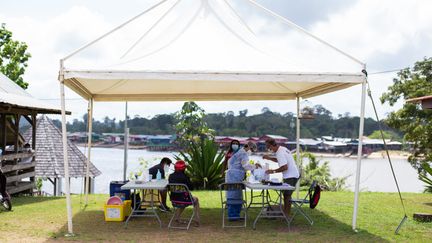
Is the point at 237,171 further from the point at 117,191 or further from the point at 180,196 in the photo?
the point at 117,191

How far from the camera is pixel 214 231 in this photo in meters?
8.18

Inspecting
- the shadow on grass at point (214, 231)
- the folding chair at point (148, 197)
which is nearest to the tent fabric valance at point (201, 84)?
the folding chair at point (148, 197)

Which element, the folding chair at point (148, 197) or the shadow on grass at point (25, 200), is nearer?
the folding chair at point (148, 197)

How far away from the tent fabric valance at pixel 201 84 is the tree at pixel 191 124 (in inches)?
330

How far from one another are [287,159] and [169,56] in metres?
2.38

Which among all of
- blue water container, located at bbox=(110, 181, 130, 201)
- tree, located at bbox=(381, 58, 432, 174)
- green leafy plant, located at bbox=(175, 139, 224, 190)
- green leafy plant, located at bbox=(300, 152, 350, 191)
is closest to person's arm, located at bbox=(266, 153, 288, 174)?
blue water container, located at bbox=(110, 181, 130, 201)

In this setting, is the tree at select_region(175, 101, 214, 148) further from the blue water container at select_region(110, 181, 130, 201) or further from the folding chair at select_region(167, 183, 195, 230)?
the folding chair at select_region(167, 183, 195, 230)

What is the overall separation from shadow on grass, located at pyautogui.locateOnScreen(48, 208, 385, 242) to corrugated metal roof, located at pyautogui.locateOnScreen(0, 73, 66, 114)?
3.69 metres

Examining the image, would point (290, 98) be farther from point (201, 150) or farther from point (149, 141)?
point (149, 141)

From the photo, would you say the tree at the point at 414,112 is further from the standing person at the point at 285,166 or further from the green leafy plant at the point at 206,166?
the standing person at the point at 285,166

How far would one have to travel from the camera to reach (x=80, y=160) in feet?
81.4

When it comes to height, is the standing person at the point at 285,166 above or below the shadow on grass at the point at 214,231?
above

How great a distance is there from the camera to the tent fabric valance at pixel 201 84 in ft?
25.3

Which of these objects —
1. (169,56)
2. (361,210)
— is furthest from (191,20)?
(361,210)
